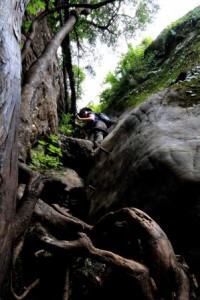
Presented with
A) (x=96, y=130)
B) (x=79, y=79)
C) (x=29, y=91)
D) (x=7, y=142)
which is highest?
(x=79, y=79)

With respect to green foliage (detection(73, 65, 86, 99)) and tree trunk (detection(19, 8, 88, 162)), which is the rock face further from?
green foliage (detection(73, 65, 86, 99))

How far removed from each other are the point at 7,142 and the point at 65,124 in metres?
7.80

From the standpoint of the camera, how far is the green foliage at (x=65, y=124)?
9.14m

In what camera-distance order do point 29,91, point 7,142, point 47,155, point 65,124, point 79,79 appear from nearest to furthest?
point 7,142, point 29,91, point 47,155, point 65,124, point 79,79

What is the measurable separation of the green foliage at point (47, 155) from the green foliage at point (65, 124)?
2.01 m

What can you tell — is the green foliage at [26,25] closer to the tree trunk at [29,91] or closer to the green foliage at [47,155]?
the tree trunk at [29,91]

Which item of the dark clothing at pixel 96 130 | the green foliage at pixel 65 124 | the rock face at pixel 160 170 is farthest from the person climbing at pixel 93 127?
the rock face at pixel 160 170

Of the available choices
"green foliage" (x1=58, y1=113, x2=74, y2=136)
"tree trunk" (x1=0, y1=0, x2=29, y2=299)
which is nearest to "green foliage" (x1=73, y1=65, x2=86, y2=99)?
"green foliage" (x1=58, y1=113, x2=74, y2=136)

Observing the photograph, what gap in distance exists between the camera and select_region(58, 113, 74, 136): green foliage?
9141 millimetres

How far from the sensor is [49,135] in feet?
23.5

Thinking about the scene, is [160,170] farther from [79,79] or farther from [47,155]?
[79,79]

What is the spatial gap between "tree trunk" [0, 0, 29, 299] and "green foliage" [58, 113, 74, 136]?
21.0 feet

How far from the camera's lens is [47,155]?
6.11 metres

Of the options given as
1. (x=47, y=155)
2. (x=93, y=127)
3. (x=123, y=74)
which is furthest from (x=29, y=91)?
(x=123, y=74)
